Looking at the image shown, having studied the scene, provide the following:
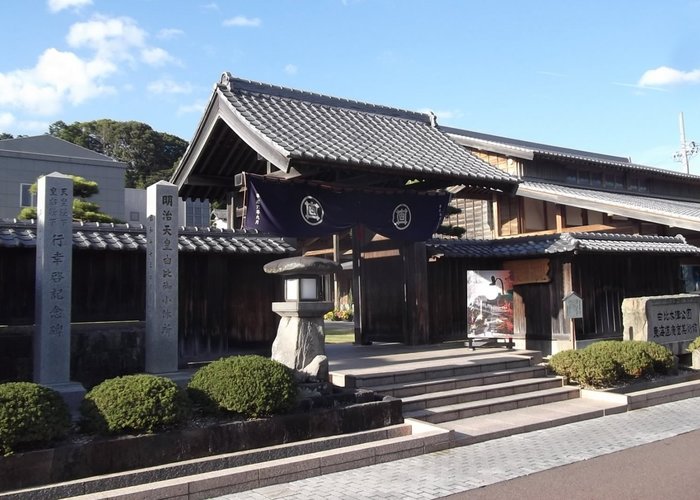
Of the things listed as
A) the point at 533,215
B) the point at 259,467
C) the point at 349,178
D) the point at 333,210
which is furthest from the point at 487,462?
the point at 533,215

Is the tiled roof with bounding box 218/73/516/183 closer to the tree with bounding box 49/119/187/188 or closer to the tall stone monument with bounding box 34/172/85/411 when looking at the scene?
the tall stone monument with bounding box 34/172/85/411

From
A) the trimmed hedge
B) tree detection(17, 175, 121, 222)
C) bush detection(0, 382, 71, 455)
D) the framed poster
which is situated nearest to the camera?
bush detection(0, 382, 71, 455)

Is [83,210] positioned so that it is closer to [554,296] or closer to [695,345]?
[554,296]

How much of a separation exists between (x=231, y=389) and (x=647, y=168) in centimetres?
2573

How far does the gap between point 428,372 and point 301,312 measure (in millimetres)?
3100

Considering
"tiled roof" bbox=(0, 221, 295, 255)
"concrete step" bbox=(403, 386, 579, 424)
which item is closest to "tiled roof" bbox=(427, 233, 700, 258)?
"concrete step" bbox=(403, 386, 579, 424)

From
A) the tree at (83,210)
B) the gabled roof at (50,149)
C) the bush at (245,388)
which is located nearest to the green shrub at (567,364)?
the bush at (245,388)

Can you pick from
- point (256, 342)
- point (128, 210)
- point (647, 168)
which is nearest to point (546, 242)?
point (256, 342)

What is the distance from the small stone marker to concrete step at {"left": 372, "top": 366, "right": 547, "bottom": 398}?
10.2 ft

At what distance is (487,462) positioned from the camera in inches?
319

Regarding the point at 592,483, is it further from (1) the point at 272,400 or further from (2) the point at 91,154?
(2) the point at 91,154

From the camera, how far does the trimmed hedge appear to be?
40.0ft

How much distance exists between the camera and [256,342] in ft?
41.8

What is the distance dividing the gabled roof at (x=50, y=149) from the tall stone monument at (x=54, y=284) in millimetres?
26257
